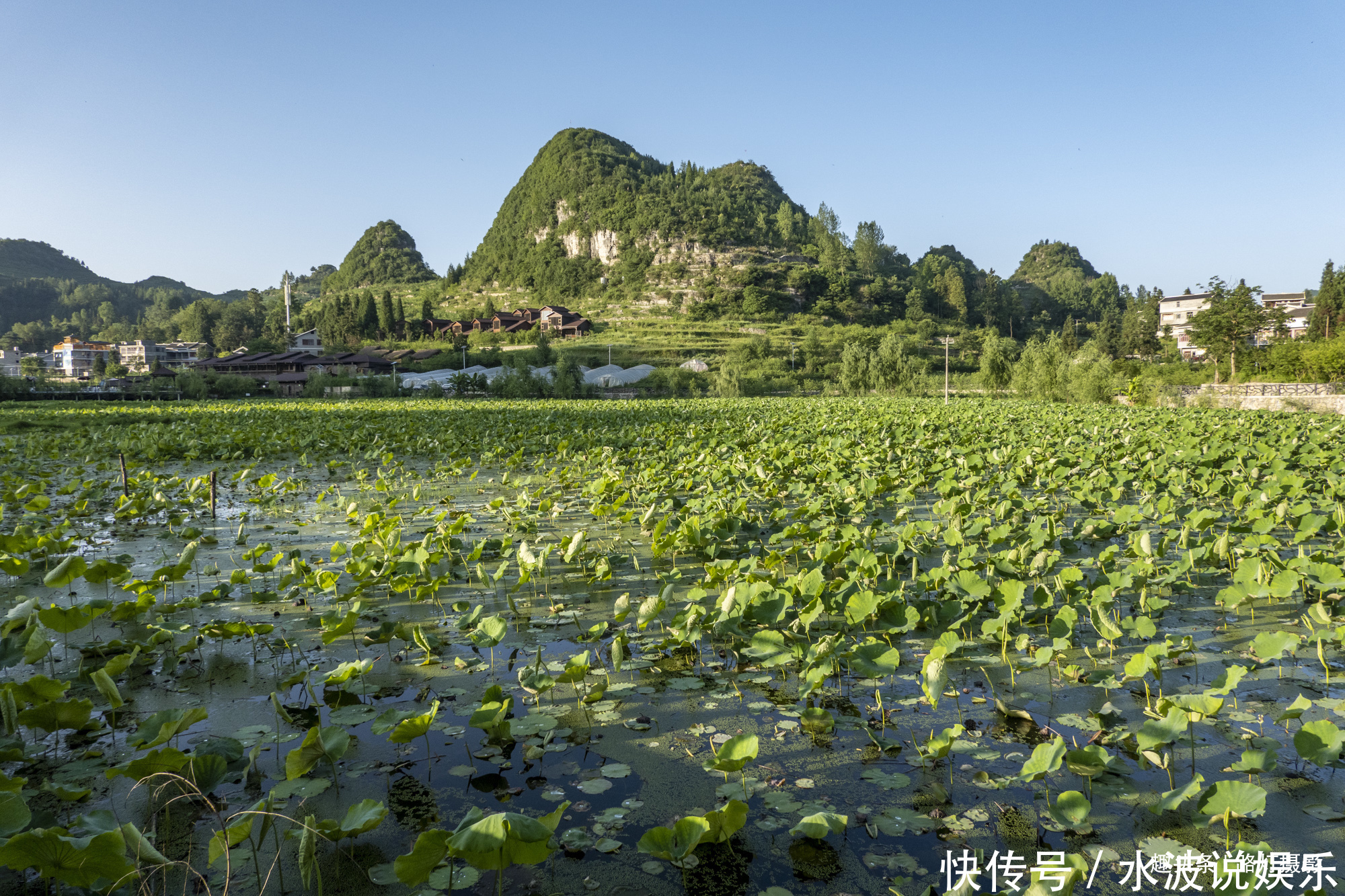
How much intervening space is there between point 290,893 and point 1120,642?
11.3 feet

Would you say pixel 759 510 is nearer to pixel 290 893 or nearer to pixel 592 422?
pixel 290 893

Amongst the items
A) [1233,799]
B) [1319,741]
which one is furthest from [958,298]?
[1233,799]

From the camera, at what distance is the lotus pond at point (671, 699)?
69.9 inches

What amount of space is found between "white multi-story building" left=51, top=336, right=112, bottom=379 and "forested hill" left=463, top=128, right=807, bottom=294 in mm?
49287

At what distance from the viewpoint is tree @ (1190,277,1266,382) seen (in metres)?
34.7

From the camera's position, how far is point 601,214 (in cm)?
10712

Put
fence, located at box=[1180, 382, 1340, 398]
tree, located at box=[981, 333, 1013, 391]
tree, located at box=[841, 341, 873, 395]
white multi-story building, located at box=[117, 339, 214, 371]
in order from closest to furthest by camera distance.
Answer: fence, located at box=[1180, 382, 1340, 398]
tree, located at box=[981, 333, 1013, 391]
tree, located at box=[841, 341, 873, 395]
white multi-story building, located at box=[117, 339, 214, 371]

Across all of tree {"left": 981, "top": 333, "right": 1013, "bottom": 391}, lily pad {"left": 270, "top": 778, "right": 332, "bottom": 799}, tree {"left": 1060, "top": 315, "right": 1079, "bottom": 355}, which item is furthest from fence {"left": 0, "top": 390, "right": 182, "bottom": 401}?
tree {"left": 1060, "top": 315, "right": 1079, "bottom": 355}

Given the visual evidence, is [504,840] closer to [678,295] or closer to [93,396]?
[93,396]

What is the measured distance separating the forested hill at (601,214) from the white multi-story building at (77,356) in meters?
49.3

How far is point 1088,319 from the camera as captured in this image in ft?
326

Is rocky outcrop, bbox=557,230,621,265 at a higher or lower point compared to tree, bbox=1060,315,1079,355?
higher

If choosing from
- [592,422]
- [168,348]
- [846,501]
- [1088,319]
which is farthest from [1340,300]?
[168,348]

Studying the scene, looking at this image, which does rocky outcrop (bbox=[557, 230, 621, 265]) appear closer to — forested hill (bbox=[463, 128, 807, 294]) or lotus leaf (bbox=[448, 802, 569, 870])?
forested hill (bbox=[463, 128, 807, 294])
